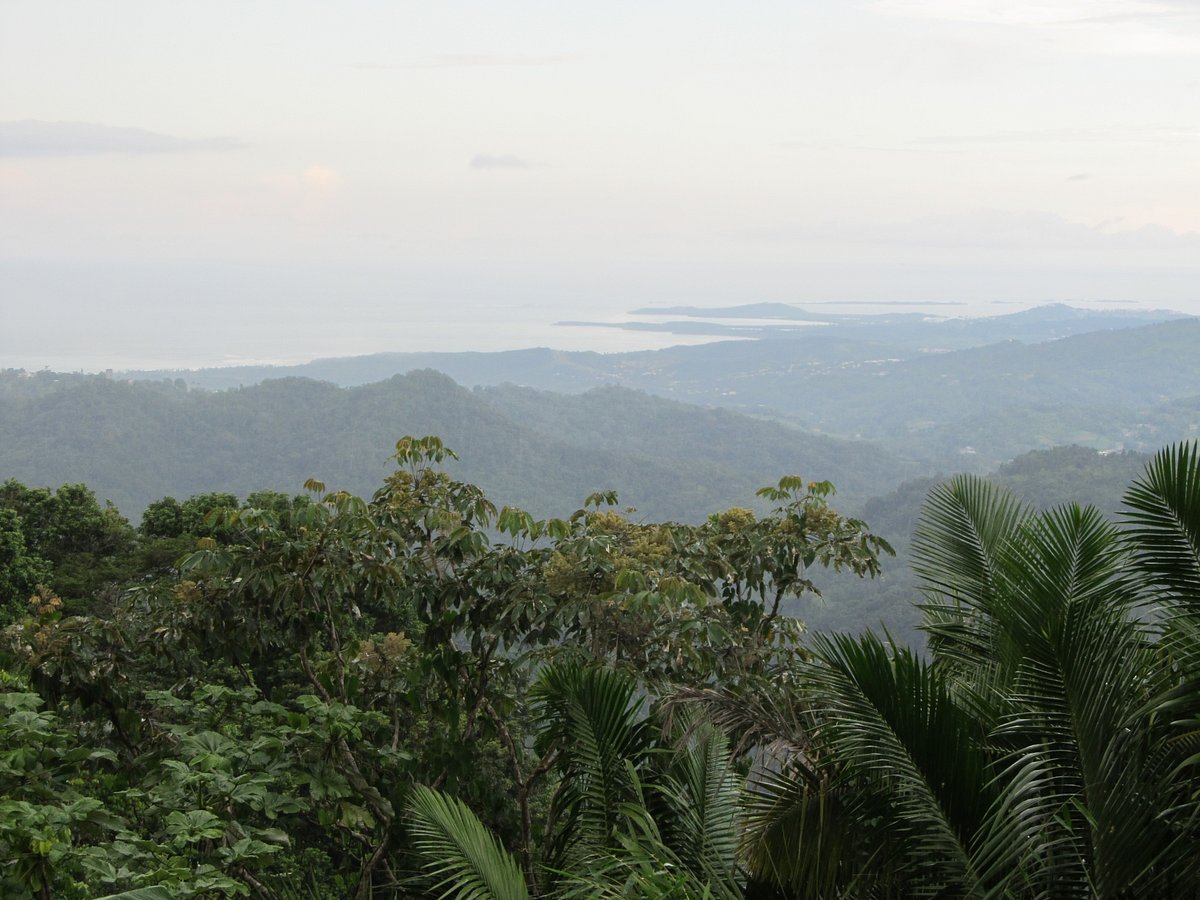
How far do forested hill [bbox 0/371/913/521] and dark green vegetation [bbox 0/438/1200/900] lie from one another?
6759 cm

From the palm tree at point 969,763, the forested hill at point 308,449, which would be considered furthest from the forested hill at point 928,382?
the palm tree at point 969,763

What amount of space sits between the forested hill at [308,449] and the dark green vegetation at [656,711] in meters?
67.6

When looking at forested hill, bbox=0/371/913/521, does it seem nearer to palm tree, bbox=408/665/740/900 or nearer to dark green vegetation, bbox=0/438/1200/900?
dark green vegetation, bbox=0/438/1200/900

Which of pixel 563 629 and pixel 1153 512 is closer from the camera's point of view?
pixel 1153 512

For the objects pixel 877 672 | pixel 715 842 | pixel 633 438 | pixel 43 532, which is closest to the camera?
pixel 877 672

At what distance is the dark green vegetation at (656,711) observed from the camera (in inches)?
107

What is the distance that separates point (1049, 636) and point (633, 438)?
114760 mm

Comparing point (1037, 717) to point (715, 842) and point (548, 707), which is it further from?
point (548, 707)

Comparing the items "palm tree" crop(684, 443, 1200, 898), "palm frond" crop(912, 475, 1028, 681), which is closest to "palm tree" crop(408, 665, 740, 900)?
"palm tree" crop(684, 443, 1200, 898)

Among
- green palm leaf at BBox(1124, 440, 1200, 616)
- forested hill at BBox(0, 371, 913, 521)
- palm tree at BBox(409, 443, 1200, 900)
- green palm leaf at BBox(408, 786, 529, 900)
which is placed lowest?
forested hill at BBox(0, 371, 913, 521)

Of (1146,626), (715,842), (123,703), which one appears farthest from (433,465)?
(1146,626)

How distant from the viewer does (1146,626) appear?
306cm

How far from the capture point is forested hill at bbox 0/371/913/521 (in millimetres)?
78812

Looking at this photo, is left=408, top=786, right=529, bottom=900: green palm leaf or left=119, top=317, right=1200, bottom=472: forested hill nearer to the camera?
left=408, top=786, right=529, bottom=900: green palm leaf
